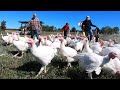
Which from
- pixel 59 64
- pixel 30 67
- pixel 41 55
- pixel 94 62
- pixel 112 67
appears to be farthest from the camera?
pixel 59 64

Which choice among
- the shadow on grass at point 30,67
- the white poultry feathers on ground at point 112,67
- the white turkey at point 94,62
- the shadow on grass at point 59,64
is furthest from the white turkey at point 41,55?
the white poultry feathers on ground at point 112,67

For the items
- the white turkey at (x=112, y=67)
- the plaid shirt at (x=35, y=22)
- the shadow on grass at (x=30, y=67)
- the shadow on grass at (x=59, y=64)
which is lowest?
the shadow on grass at (x=30, y=67)

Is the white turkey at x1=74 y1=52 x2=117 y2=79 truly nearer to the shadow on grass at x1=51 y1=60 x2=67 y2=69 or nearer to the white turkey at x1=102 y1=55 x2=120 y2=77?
the white turkey at x1=102 y1=55 x2=120 y2=77

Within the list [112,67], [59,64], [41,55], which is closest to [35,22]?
[59,64]

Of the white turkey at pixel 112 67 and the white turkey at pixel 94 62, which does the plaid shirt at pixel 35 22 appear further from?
the white turkey at pixel 112 67

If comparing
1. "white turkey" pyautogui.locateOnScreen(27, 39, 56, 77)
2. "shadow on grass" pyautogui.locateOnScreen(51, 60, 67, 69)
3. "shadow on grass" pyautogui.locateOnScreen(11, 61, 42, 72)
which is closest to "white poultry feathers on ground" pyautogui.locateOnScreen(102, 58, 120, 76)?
"white turkey" pyautogui.locateOnScreen(27, 39, 56, 77)

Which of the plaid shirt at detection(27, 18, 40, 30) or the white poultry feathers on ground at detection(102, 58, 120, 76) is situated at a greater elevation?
the plaid shirt at detection(27, 18, 40, 30)

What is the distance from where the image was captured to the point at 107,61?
6102 mm

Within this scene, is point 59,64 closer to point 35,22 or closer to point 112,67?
point 35,22

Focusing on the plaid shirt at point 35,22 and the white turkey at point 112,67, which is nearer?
the white turkey at point 112,67
